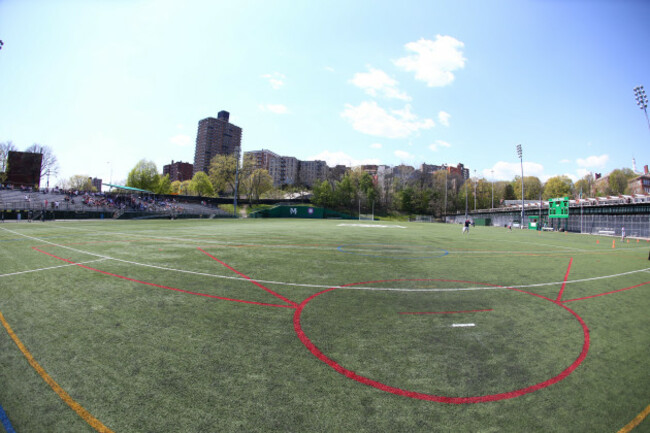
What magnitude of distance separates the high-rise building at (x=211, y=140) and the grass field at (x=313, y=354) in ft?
647

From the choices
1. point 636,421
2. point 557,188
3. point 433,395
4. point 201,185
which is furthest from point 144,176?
point 557,188

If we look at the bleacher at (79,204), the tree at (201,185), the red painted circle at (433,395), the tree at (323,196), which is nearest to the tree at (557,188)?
the tree at (323,196)

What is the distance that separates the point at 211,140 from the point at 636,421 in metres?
210

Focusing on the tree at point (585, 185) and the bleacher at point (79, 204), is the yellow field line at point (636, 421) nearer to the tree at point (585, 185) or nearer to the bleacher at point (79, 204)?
the bleacher at point (79, 204)

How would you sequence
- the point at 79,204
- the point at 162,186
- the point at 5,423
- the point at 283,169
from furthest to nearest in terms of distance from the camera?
1. the point at 283,169
2. the point at 162,186
3. the point at 79,204
4. the point at 5,423

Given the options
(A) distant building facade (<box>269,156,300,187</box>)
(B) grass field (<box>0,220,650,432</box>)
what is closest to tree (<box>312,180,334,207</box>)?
(A) distant building facade (<box>269,156,300,187</box>)

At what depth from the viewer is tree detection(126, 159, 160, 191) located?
262 feet

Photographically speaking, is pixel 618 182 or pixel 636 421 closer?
pixel 636 421

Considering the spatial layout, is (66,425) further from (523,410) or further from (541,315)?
(541,315)

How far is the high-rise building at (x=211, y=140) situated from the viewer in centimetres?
18725

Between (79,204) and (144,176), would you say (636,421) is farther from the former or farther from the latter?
(144,176)

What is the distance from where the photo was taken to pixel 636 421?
312 cm

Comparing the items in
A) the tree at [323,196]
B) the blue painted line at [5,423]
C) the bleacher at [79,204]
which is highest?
the tree at [323,196]

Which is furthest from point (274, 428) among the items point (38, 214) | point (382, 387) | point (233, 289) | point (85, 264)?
point (38, 214)
